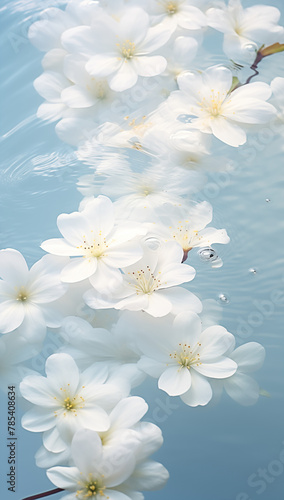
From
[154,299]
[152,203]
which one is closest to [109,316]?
[154,299]

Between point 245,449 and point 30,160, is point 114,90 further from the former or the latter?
point 245,449

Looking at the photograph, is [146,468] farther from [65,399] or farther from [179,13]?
[179,13]

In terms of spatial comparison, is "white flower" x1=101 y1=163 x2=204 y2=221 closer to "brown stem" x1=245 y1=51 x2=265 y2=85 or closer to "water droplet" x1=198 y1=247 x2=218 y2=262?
"water droplet" x1=198 y1=247 x2=218 y2=262

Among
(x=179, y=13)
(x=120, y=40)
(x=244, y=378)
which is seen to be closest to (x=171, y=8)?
(x=179, y=13)

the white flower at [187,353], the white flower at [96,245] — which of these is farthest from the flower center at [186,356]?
the white flower at [96,245]

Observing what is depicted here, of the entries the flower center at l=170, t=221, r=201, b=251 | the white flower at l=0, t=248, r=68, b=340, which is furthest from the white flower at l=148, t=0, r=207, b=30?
the white flower at l=0, t=248, r=68, b=340

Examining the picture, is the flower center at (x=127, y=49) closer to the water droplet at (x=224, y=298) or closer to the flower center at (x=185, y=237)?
the flower center at (x=185, y=237)
